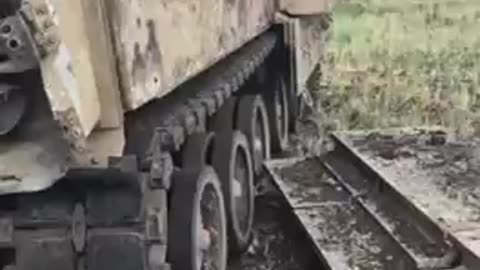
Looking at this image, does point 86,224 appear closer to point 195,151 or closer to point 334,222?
point 195,151

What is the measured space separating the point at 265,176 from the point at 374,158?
115cm

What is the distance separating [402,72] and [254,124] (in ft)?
22.0

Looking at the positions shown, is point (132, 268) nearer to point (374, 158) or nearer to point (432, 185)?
point (432, 185)

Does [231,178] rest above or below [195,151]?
below

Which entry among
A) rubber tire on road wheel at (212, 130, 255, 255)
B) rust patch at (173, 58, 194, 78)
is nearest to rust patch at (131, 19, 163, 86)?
rust patch at (173, 58, 194, 78)

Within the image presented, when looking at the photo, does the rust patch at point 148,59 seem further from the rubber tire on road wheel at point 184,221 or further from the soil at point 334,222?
the soil at point 334,222

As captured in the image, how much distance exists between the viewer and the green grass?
12.9m

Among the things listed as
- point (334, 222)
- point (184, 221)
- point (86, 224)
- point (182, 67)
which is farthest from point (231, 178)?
point (86, 224)

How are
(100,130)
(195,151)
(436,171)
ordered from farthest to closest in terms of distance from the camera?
(436,171)
(195,151)
(100,130)

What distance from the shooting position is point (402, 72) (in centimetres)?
1593

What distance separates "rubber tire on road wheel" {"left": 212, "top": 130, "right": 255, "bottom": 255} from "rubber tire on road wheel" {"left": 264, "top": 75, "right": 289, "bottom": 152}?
118 inches

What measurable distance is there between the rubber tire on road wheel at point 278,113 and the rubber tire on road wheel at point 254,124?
30.9 inches

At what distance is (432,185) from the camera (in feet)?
27.2

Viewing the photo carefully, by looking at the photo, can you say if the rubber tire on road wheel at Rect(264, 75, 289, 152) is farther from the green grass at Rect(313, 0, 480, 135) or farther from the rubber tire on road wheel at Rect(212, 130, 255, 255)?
the rubber tire on road wheel at Rect(212, 130, 255, 255)
